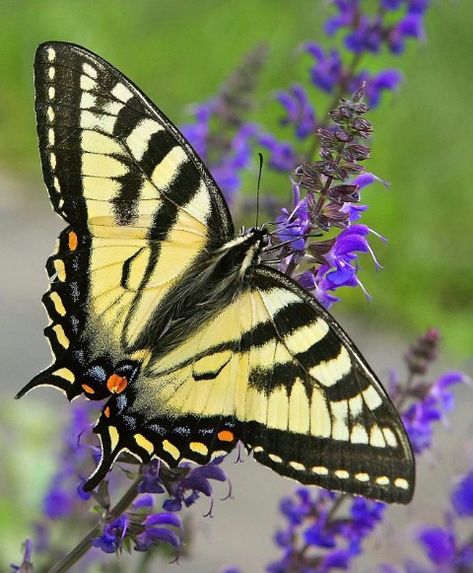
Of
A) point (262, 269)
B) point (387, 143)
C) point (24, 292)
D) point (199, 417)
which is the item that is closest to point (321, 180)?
point (262, 269)

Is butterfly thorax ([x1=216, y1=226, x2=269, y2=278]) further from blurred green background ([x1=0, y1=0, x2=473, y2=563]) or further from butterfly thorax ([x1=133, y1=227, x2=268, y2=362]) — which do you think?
blurred green background ([x1=0, y1=0, x2=473, y2=563])

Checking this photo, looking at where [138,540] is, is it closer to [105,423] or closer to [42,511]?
[105,423]

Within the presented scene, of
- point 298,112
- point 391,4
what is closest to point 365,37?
point 391,4

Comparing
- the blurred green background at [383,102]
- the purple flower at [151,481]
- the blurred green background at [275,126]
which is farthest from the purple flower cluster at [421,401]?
the blurred green background at [383,102]

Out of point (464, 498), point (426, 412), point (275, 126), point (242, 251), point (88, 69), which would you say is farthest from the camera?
point (275, 126)

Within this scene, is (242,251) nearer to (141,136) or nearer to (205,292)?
(205,292)

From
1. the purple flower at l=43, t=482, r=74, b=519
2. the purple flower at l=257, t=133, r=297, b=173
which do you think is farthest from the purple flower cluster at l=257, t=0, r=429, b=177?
the purple flower at l=43, t=482, r=74, b=519
